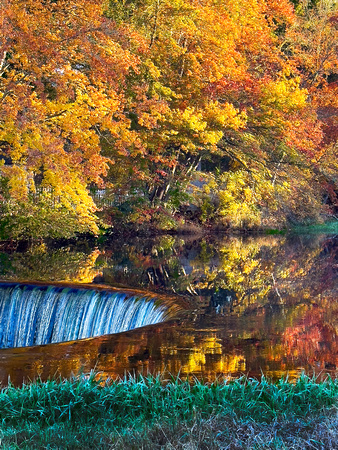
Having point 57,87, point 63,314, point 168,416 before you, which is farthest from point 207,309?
point 57,87

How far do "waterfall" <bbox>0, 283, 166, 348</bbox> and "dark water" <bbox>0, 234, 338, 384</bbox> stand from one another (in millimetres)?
509

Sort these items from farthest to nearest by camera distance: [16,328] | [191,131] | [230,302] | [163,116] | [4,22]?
[191,131] → [163,116] → [4,22] → [230,302] → [16,328]

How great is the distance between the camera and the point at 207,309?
12430 millimetres

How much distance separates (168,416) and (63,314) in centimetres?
590

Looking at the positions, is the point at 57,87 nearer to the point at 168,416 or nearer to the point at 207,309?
the point at 207,309

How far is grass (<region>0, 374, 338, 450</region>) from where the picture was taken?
15.4ft

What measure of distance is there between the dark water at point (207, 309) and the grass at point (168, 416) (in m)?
1.78

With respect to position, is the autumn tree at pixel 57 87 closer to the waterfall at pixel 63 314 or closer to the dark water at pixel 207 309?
the dark water at pixel 207 309

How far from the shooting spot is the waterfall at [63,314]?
10602mm

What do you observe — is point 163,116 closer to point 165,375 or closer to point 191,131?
point 191,131

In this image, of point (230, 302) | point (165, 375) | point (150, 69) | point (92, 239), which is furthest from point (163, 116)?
point (165, 375)

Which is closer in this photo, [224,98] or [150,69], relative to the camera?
[150,69]

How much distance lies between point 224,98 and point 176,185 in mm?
4943

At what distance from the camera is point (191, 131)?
2383 cm
